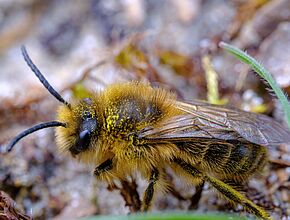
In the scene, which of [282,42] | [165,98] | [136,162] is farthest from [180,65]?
[136,162]

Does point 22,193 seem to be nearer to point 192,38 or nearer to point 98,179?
point 98,179

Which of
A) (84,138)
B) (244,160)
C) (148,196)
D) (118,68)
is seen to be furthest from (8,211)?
(118,68)

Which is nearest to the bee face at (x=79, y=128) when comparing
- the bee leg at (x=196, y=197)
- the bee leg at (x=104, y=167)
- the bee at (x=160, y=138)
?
the bee at (x=160, y=138)

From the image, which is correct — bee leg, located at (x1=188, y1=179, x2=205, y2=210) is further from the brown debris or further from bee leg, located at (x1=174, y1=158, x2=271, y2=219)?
the brown debris

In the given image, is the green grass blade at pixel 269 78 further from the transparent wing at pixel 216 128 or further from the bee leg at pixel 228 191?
the bee leg at pixel 228 191

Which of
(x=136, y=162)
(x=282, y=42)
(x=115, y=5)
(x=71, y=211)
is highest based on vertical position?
(x=115, y=5)

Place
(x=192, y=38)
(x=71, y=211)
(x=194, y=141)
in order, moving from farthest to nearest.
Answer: (x=192, y=38)
(x=71, y=211)
(x=194, y=141)

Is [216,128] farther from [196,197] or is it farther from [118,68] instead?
[118,68]
